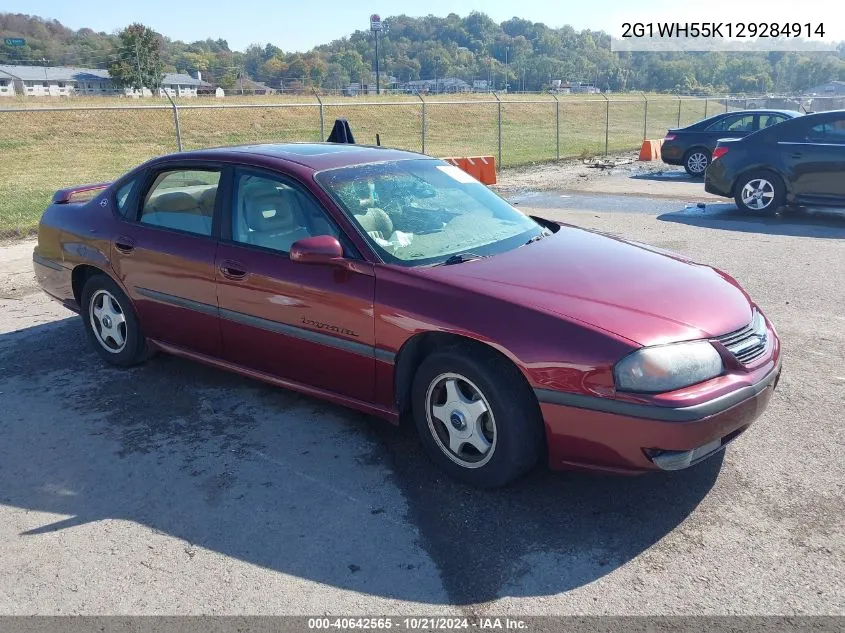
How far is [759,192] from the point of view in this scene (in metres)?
11.3

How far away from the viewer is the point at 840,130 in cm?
1069

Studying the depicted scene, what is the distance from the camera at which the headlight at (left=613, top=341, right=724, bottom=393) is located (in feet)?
10.3

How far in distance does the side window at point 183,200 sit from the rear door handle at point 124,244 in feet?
0.50

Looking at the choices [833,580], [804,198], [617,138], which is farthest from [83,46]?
[833,580]

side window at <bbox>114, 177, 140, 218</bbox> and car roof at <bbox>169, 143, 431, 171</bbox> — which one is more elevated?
car roof at <bbox>169, 143, 431, 171</bbox>

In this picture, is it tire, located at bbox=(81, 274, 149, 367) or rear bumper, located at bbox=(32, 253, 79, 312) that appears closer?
tire, located at bbox=(81, 274, 149, 367)

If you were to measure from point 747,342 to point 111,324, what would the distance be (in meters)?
4.07

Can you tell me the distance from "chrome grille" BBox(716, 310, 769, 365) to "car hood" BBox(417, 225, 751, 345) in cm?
4

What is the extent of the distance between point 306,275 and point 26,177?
61.6ft

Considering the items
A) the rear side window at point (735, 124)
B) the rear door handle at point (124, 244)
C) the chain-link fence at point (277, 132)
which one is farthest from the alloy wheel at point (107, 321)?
the rear side window at point (735, 124)

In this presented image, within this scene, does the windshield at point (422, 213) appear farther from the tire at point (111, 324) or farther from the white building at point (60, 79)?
the white building at point (60, 79)

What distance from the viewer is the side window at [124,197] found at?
5.16 metres

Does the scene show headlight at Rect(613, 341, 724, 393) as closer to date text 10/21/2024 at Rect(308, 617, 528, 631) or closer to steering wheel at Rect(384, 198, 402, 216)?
date text 10/21/2024 at Rect(308, 617, 528, 631)

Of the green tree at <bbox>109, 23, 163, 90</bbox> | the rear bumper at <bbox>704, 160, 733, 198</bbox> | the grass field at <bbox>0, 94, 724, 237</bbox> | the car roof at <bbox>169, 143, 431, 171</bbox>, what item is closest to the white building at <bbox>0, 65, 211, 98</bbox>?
the green tree at <bbox>109, 23, 163, 90</bbox>
